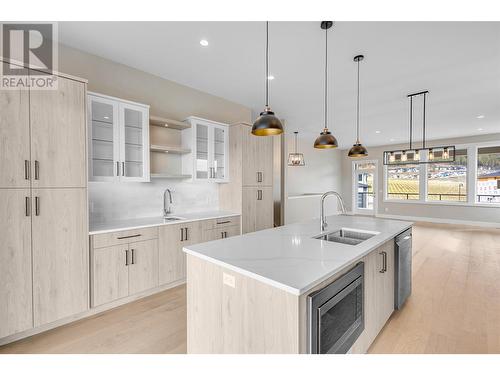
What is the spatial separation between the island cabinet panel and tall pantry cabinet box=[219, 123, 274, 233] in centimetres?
225

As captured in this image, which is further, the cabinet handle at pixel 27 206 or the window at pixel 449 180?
the window at pixel 449 180

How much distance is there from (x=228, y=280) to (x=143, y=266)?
176 cm

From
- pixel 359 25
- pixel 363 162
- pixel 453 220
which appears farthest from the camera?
pixel 363 162

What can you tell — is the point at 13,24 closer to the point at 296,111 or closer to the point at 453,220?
the point at 296,111

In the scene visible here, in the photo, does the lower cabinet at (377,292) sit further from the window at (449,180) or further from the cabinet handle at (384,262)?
the window at (449,180)

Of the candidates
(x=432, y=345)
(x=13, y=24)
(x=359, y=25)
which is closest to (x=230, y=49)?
(x=359, y=25)

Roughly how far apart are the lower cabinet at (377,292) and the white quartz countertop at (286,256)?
151 mm

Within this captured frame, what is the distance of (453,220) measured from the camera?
779 centimetres

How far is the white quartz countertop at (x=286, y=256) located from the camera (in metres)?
1.20

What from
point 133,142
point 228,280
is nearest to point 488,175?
point 228,280

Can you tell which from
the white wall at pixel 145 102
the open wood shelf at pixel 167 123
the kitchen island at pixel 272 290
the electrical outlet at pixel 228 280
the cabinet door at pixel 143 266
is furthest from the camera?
the open wood shelf at pixel 167 123

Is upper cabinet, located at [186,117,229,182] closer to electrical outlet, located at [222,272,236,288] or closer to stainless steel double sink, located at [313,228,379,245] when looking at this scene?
stainless steel double sink, located at [313,228,379,245]

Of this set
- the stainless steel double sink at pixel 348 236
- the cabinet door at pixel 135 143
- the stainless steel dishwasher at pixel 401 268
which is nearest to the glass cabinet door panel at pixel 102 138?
the cabinet door at pixel 135 143
